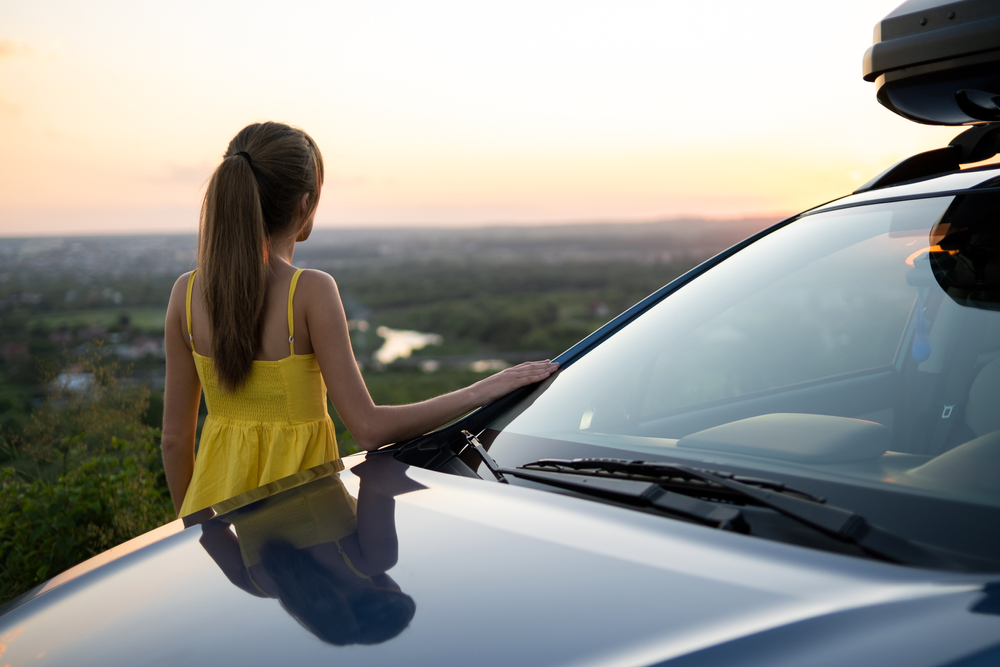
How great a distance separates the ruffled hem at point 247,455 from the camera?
6.45 ft

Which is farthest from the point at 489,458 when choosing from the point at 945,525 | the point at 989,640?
the point at 989,640

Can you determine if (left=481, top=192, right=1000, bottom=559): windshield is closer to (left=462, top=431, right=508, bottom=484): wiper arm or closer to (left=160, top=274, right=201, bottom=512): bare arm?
(left=462, top=431, right=508, bottom=484): wiper arm

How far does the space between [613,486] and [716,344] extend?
2.41 feet

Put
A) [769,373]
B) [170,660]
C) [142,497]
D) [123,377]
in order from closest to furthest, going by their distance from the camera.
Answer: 1. [170,660]
2. [769,373]
3. [142,497]
4. [123,377]

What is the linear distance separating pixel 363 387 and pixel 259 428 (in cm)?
33

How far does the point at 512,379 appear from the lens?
71.7 inches

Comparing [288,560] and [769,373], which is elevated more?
[769,373]

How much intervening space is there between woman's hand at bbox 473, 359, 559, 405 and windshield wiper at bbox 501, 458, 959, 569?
0.42 m

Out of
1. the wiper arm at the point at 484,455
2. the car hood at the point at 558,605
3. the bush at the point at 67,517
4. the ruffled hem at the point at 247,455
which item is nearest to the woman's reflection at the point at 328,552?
the car hood at the point at 558,605

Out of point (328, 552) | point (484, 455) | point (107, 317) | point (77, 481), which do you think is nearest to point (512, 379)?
point (484, 455)

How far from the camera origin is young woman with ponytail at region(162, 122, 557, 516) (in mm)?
1869

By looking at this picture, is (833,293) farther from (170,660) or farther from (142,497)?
(142,497)

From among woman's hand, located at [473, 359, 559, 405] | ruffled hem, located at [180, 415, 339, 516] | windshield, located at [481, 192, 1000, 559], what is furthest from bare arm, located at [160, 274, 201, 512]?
windshield, located at [481, 192, 1000, 559]

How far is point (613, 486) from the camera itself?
125 centimetres
